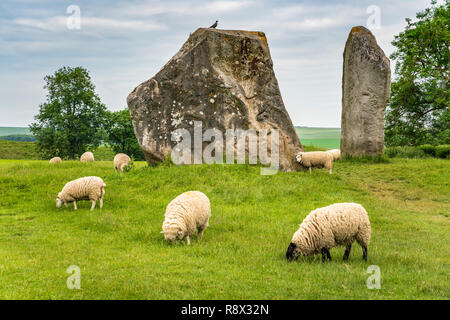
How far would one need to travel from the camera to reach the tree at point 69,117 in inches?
1660

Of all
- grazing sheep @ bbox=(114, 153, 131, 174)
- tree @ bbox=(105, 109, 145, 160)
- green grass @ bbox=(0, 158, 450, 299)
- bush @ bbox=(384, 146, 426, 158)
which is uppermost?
tree @ bbox=(105, 109, 145, 160)

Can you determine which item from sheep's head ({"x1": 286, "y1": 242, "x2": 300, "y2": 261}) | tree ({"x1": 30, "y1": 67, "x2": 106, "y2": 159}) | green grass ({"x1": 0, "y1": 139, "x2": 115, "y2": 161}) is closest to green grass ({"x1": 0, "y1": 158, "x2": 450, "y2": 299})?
sheep's head ({"x1": 286, "y1": 242, "x2": 300, "y2": 261})

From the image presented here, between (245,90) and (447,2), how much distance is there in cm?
2188

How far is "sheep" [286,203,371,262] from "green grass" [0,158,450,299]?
13.8 inches

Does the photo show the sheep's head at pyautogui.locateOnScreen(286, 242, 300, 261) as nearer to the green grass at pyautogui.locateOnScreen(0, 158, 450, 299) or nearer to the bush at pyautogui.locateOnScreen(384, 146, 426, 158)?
the green grass at pyautogui.locateOnScreen(0, 158, 450, 299)

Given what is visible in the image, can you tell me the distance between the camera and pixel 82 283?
8156 millimetres

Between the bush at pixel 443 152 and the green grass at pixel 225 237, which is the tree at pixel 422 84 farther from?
the green grass at pixel 225 237

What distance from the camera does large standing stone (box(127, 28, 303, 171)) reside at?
20.2 metres

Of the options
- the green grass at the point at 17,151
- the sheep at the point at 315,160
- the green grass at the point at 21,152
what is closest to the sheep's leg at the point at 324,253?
the sheep at the point at 315,160

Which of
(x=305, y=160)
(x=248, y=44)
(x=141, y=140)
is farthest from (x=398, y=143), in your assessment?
(x=141, y=140)

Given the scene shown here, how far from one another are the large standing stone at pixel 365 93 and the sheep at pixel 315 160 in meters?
4.46

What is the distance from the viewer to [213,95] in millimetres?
20281

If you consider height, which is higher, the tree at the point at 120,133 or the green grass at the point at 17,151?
the tree at the point at 120,133
